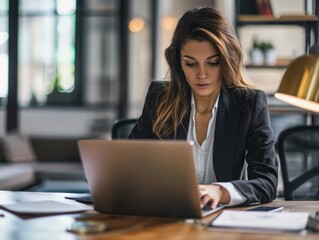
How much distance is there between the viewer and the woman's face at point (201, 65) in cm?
231

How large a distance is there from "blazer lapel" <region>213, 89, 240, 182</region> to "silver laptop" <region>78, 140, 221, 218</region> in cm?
45

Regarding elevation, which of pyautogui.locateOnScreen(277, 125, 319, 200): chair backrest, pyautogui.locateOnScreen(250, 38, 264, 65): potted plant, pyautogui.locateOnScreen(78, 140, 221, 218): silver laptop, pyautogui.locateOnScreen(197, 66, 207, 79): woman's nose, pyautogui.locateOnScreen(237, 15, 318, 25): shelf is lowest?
pyautogui.locateOnScreen(277, 125, 319, 200): chair backrest

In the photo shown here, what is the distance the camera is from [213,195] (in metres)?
1.94

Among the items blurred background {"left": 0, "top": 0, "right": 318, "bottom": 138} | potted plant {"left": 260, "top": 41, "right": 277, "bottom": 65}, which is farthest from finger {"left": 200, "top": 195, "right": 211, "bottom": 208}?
blurred background {"left": 0, "top": 0, "right": 318, "bottom": 138}

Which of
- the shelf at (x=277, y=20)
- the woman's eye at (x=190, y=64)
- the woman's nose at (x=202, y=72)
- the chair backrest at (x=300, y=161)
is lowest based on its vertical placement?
the chair backrest at (x=300, y=161)

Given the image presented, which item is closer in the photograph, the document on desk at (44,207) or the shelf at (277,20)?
the document on desk at (44,207)

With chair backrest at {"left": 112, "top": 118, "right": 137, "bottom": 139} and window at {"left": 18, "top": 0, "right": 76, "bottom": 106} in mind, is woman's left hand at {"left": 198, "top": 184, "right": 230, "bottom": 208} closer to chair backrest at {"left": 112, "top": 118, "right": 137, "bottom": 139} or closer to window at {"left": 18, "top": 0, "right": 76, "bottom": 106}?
chair backrest at {"left": 112, "top": 118, "right": 137, "bottom": 139}

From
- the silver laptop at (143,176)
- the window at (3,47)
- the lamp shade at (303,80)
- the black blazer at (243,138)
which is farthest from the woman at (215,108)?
the window at (3,47)

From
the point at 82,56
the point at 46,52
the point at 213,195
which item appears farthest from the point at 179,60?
the point at 46,52

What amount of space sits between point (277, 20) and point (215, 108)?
93.1 inches

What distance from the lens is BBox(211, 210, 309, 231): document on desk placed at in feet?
5.56

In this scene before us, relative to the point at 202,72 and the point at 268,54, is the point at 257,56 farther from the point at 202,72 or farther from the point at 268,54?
the point at 202,72

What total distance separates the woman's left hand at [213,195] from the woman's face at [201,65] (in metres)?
0.47

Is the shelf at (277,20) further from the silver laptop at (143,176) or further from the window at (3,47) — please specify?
the window at (3,47)
